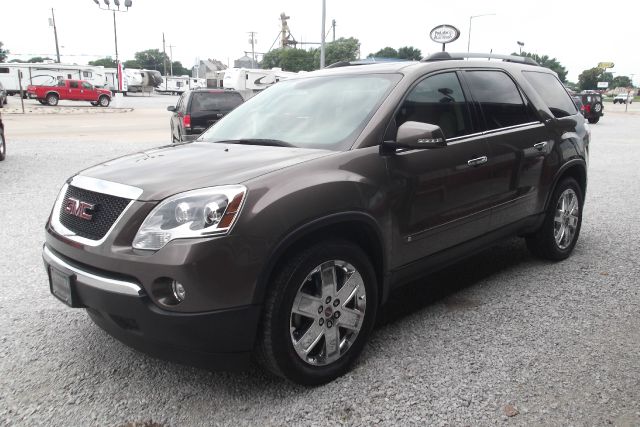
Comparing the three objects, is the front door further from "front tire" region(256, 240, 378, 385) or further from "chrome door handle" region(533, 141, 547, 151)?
"chrome door handle" region(533, 141, 547, 151)

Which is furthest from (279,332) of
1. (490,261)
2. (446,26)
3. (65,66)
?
(65,66)

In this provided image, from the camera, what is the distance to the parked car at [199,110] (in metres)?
13.1

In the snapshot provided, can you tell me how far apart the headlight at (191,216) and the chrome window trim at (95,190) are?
170 mm

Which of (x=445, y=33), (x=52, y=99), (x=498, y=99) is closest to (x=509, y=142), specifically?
(x=498, y=99)

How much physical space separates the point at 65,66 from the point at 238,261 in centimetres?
4854

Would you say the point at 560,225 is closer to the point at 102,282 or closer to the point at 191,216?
the point at 191,216

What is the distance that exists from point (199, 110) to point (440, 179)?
10662mm

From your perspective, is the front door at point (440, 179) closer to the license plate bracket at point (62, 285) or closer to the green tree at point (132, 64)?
the license plate bracket at point (62, 285)

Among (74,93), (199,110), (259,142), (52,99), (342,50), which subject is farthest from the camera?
(342,50)

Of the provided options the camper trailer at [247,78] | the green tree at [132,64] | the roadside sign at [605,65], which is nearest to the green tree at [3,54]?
the green tree at [132,64]

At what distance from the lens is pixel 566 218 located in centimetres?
505

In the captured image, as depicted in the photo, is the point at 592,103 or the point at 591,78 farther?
the point at 591,78

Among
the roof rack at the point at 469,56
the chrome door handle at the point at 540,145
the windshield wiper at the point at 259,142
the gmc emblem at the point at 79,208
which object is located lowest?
the gmc emblem at the point at 79,208

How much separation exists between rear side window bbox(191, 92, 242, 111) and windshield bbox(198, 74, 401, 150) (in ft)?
31.4
